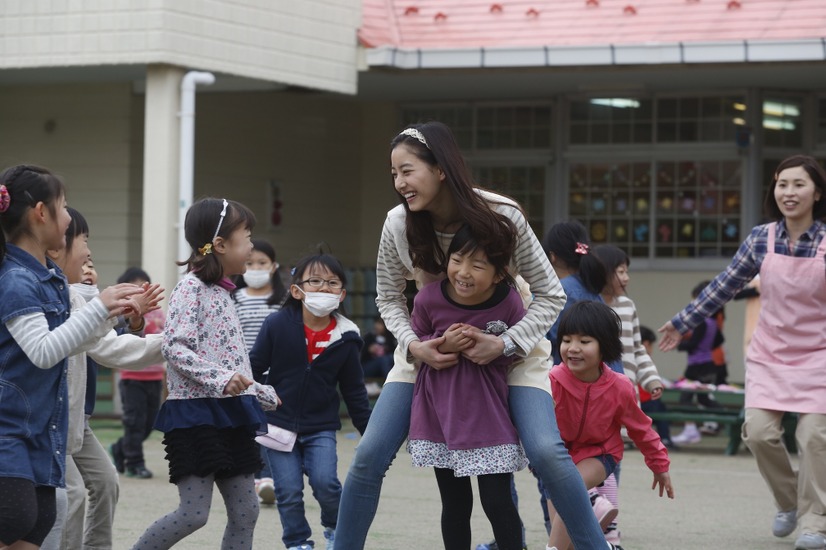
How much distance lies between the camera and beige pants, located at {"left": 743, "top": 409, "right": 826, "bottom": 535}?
7.20 metres

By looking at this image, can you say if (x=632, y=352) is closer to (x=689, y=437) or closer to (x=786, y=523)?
(x=786, y=523)

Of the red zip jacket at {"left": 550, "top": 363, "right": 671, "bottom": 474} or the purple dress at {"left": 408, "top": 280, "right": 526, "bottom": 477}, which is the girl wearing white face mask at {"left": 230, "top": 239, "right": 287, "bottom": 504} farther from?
the purple dress at {"left": 408, "top": 280, "right": 526, "bottom": 477}

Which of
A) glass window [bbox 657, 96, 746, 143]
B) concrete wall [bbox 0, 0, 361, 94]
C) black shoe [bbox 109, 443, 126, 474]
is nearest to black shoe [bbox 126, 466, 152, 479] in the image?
black shoe [bbox 109, 443, 126, 474]

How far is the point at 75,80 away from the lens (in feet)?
47.5

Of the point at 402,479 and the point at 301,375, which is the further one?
the point at 402,479

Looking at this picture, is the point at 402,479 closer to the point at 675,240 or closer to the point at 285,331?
the point at 285,331

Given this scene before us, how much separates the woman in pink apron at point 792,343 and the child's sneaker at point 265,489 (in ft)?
8.55

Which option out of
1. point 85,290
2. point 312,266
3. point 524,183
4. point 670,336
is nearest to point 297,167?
point 524,183

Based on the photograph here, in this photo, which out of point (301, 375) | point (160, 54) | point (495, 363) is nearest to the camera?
point (495, 363)

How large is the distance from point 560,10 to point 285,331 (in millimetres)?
8097

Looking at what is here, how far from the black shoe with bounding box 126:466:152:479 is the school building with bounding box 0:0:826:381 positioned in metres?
3.03

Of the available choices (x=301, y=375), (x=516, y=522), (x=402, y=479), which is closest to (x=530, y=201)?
(x=402, y=479)

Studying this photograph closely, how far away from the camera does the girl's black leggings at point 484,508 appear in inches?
204

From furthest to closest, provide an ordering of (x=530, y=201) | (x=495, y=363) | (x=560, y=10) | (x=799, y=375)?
1. (x=530, y=201)
2. (x=560, y=10)
3. (x=799, y=375)
4. (x=495, y=363)
